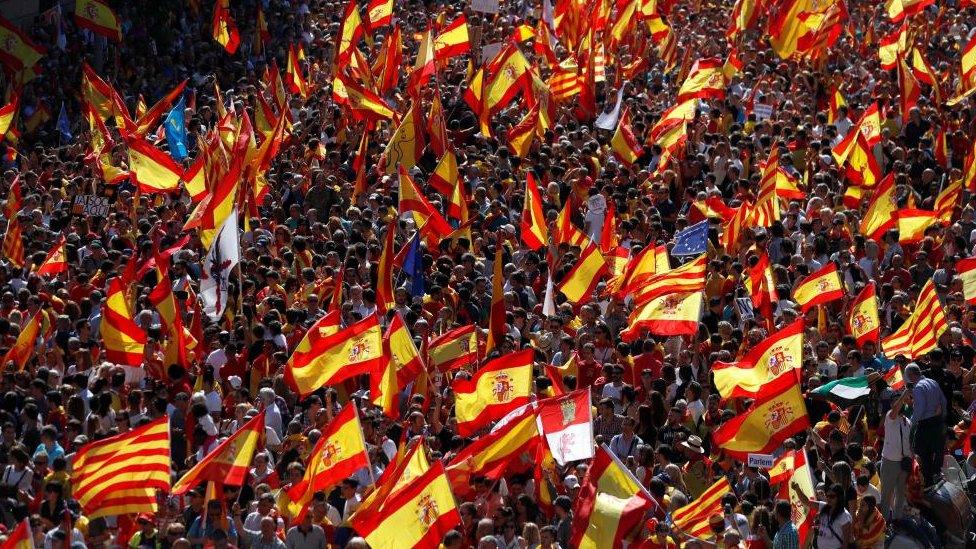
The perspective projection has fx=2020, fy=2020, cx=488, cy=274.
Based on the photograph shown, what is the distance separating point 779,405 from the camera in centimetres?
1514

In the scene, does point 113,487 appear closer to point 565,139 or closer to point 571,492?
point 571,492

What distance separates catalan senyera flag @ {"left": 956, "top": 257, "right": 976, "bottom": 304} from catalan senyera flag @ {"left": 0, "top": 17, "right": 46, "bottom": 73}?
13.2 m

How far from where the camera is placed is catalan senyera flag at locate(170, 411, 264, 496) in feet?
45.1

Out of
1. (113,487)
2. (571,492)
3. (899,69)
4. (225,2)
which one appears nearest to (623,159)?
(899,69)

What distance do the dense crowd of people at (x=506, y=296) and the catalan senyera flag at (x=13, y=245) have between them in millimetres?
129

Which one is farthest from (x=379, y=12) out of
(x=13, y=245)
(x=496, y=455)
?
(x=496, y=455)

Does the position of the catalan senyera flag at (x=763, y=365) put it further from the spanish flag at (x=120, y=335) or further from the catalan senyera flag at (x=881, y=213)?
the spanish flag at (x=120, y=335)

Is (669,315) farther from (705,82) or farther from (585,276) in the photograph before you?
(705,82)

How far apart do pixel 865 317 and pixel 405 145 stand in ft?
22.6

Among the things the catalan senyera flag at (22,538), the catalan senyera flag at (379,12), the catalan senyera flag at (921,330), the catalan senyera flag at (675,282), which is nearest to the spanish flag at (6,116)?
the catalan senyera flag at (379,12)

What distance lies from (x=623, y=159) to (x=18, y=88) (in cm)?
808

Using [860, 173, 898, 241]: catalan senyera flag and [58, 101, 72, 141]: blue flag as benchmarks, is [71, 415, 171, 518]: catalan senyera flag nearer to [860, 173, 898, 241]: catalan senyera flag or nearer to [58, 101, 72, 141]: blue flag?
[860, 173, 898, 241]: catalan senyera flag

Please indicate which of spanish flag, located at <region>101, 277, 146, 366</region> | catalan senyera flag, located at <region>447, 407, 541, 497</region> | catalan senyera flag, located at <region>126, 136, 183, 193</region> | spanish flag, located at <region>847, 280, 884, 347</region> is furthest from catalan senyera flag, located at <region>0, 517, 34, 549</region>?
catalan senyera flag, located at <region>126, 136, 183, 193</region>

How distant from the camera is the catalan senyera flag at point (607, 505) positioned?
13383mm
